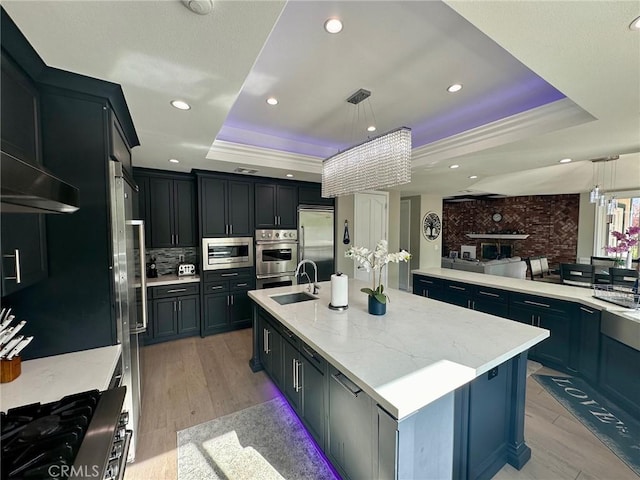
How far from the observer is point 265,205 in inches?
175

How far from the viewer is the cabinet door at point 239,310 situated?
13.8 feet

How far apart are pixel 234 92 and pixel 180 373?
114 inches

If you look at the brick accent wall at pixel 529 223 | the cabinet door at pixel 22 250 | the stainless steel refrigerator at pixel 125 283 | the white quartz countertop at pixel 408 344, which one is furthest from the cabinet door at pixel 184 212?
the brick accent wall at pixel 529 223

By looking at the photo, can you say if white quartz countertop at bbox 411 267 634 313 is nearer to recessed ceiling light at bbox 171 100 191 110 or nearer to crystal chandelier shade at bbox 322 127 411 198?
crystal chandelier shade at bbox 322 127 411 198

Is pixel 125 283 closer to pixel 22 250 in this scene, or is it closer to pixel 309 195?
pixel 22 250

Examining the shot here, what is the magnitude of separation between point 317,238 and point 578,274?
4.40m

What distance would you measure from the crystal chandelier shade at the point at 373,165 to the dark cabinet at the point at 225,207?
1832 millimetres

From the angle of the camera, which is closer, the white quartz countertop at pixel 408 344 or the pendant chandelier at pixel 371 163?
the white quartz countertop at pixel 408 344

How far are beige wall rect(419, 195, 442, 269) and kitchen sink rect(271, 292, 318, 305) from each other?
437 cm

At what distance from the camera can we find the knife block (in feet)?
4.43

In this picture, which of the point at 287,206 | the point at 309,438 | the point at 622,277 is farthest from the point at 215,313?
the point at 622,277

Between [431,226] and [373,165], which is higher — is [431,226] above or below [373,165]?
below

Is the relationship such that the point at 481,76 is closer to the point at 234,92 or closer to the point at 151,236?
the point at 234,92

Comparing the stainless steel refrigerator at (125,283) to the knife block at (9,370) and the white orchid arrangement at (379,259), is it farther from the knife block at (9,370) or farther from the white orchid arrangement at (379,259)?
the white orchid arrangement at (379,259)
